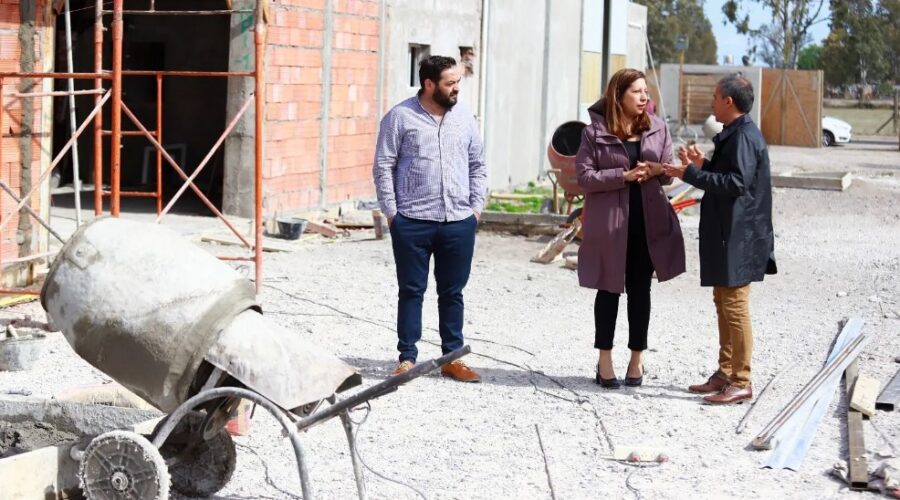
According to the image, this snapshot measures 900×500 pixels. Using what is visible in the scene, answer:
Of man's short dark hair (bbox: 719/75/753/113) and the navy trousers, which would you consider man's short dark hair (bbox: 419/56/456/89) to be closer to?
the navy trousers

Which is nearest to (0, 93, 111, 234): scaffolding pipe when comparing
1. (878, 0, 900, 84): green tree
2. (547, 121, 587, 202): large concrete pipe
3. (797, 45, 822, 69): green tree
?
(547, 121, 587, 202): large concrete pipe

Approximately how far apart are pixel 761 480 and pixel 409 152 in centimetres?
259

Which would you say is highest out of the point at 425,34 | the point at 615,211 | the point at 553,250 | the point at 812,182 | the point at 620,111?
the point at 425,34

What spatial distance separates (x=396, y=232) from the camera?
286 inches

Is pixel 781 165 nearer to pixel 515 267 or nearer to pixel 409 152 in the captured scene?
pixel 515 267

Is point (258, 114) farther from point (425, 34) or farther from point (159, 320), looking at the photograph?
point (425, 34)

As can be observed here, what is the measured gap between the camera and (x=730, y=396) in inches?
279

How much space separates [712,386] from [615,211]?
43.4 inches

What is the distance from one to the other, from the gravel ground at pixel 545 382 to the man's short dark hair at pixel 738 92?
1.60 meters

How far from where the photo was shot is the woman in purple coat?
7.07 metres

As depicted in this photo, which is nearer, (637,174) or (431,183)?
(637,174)

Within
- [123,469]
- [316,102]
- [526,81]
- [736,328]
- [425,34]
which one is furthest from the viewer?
[526,81]

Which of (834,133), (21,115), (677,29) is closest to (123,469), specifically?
(21,115)

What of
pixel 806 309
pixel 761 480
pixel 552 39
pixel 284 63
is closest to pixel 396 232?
pixel 761 480
